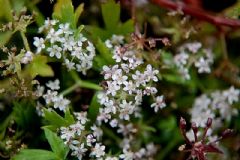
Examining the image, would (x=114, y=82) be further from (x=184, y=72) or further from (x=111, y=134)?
(x=184, y=72)

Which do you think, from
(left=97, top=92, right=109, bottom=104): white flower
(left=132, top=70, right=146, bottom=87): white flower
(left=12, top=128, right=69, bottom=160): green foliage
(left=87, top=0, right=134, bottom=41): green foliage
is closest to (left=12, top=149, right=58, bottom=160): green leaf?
(left=12, top=128, right=69, bottom=160): green foliage

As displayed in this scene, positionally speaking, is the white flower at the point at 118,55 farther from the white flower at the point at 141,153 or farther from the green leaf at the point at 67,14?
the white flower at the point at 141,153

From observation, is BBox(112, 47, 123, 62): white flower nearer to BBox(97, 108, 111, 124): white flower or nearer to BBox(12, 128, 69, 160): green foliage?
BBox(97, 108, 111, 124): white flower

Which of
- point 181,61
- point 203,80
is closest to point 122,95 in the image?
point 181,61

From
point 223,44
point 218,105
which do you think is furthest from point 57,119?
point 223,44

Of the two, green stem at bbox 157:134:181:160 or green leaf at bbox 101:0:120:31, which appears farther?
green stem at bbox 157:134:181:160

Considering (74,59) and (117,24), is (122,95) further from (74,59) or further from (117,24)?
(117,24)

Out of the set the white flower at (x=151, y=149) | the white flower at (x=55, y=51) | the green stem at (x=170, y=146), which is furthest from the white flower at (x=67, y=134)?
the green stem at (x=170, y=146)
